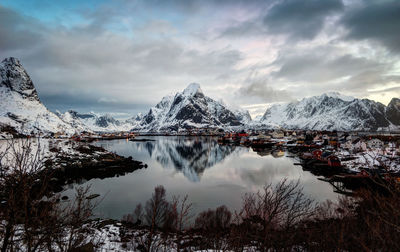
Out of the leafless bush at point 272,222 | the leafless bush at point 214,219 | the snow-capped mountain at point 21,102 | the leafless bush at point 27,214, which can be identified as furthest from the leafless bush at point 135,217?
the snow-capped mountain at point 21,102

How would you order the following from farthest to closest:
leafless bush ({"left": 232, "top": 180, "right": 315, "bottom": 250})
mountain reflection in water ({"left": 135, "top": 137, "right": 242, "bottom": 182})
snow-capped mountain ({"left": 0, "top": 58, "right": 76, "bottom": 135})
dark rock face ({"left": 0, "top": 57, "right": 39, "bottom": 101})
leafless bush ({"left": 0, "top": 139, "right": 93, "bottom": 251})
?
1. dark rock face ({"left": 0, "top": 57, "right": 39, "bottom": 101})
2. snow-capped mountain ({"left": 0, "top": 58, "right": 76, "bottom": 135})
3. mountain reflection in water ({"left": 135, "top": 137, "right": 242, "bottom": 182})
4. leafless bush ({"left": 232, "top": 180, "right": 315, "bottom": 250})
5. leafless bush ({"left": 0, "top": 139, "right": 93, "bottom": 251})

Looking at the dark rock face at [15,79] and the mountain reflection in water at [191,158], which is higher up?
the dark rock face at [15,79]

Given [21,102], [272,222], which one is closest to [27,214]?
[272,222]

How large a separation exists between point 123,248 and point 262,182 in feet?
87.6

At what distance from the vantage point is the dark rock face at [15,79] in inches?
7440

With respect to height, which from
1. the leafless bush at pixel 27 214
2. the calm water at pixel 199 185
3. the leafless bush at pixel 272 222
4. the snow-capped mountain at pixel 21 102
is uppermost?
the snow-capped mountain at pixel 21 102

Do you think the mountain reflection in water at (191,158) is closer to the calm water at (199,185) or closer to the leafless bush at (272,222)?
the calm water at (199,185)

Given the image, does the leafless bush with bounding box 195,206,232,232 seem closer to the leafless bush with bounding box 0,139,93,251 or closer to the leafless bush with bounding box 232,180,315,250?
the leafless bush with bounding box 232,180,315,250

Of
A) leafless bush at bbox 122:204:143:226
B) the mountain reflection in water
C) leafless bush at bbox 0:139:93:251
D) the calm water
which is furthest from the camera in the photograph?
the mountain reflection in water

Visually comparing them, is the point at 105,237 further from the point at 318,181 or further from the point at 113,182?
the point at 318,181

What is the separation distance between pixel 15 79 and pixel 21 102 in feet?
112

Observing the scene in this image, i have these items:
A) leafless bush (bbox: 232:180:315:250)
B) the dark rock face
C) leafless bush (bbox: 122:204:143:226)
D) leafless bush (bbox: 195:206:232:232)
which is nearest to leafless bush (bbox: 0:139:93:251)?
leafless bush (bbox: 232:180:315:250)

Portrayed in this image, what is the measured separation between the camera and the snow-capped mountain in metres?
152

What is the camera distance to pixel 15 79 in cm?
19225
